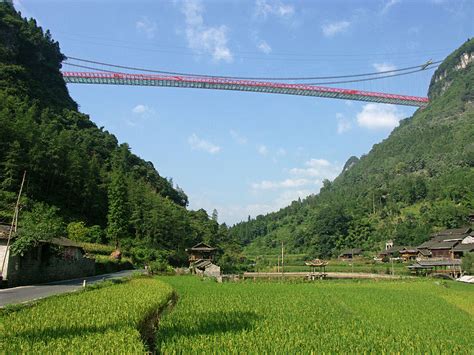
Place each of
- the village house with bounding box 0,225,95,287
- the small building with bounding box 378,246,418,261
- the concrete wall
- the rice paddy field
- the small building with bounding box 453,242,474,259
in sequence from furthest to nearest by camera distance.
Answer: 1. the small building with bounding box 378,246,418,261
2. the small building with bounding box 453,242,474,259
3. the concrete wall
4. the village house with bounding box 0,225,95,287
5. the rice paddy field

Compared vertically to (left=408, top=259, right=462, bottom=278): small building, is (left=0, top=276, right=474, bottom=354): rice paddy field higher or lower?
lower

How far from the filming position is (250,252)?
13500 centimetres

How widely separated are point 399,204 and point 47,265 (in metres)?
110

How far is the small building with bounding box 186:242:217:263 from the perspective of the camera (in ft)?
221

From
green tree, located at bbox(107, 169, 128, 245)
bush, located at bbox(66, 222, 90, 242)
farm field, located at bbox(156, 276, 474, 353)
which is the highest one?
green tree, located at bbox(107, 169, 128, 245)

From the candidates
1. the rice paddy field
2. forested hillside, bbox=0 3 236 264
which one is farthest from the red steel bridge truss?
the rice paddy field

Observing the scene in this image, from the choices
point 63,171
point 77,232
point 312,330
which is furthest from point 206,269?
point 312,330

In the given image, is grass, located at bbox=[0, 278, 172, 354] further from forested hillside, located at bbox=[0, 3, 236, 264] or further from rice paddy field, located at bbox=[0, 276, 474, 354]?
forested hillside, located at bbox=[0, 3, 236, 264]

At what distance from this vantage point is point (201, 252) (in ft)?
224

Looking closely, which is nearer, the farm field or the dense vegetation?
the farm field

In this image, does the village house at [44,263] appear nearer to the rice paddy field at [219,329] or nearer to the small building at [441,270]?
the rice paddy field at [219,329]

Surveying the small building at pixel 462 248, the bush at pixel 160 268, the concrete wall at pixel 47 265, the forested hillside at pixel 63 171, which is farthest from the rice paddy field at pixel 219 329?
the small building at pixel 462 248

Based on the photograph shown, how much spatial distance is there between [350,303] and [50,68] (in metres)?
91.1

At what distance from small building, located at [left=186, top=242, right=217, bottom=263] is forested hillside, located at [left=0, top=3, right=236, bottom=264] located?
401cm
